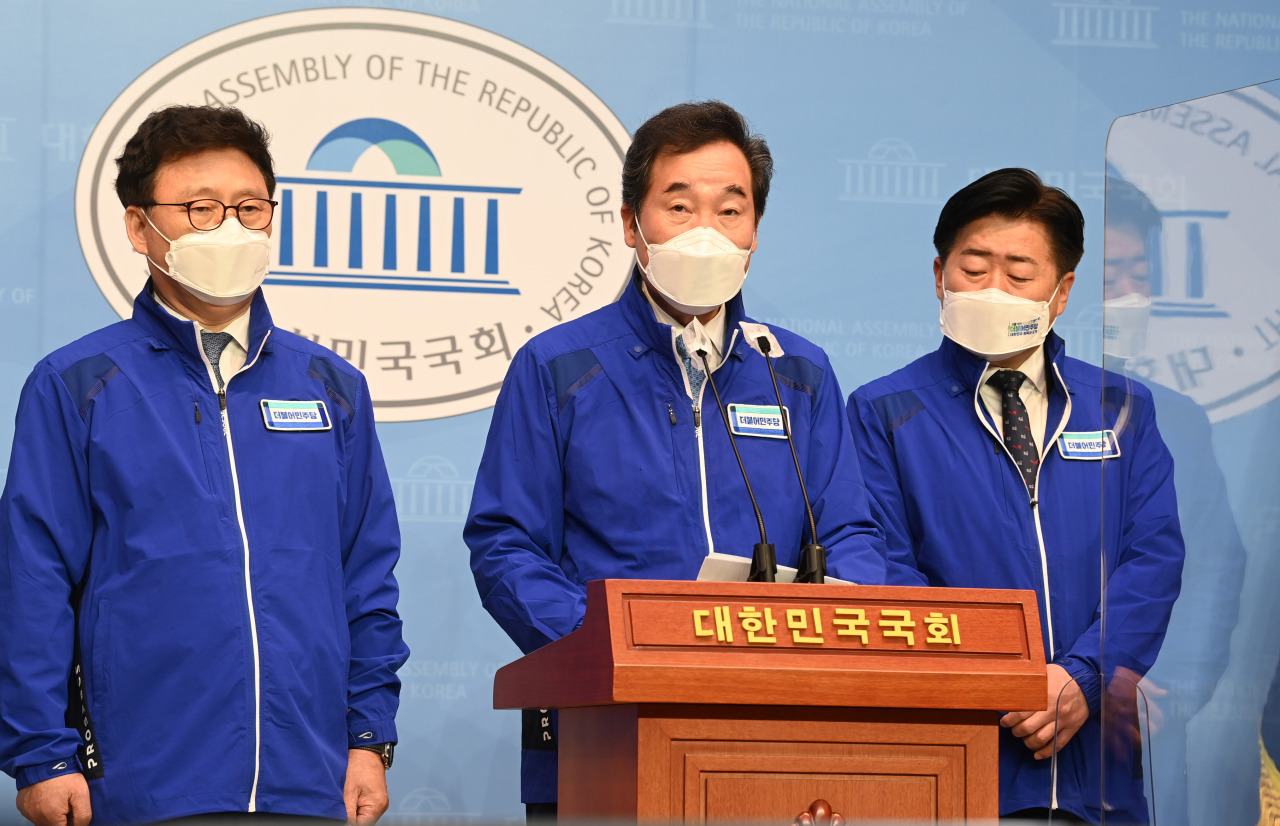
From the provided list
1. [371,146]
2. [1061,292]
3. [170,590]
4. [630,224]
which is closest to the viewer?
[170,590]

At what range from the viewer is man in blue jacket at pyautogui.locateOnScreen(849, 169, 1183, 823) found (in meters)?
2.67

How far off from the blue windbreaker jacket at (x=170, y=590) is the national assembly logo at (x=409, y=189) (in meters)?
0.99

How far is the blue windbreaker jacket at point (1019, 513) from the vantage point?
105 inches

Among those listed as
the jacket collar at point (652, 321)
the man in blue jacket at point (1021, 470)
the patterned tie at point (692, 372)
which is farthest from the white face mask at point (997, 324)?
the patterned tie at point (692, 372)

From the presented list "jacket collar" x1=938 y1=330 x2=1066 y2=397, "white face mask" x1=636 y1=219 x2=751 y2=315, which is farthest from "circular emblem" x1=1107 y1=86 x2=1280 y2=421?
"jacket collar" x1=938 y1=330 x2=1066 y2=397

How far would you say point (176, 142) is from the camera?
105 inches

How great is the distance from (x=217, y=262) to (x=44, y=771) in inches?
33.8

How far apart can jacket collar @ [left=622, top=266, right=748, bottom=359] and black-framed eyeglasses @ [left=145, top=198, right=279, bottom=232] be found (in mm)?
633

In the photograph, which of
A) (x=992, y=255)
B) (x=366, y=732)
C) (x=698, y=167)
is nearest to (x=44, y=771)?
(x=366, y=732)

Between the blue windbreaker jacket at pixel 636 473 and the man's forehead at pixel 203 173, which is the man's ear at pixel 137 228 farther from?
the blue windbreaker jacket at pixel 636 473

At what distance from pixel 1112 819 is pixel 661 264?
1169mm

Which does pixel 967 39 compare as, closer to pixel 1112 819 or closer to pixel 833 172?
pixel 833 172

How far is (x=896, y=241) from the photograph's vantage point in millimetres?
3869

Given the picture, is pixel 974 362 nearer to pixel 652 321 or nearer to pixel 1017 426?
pixel 1017 426
